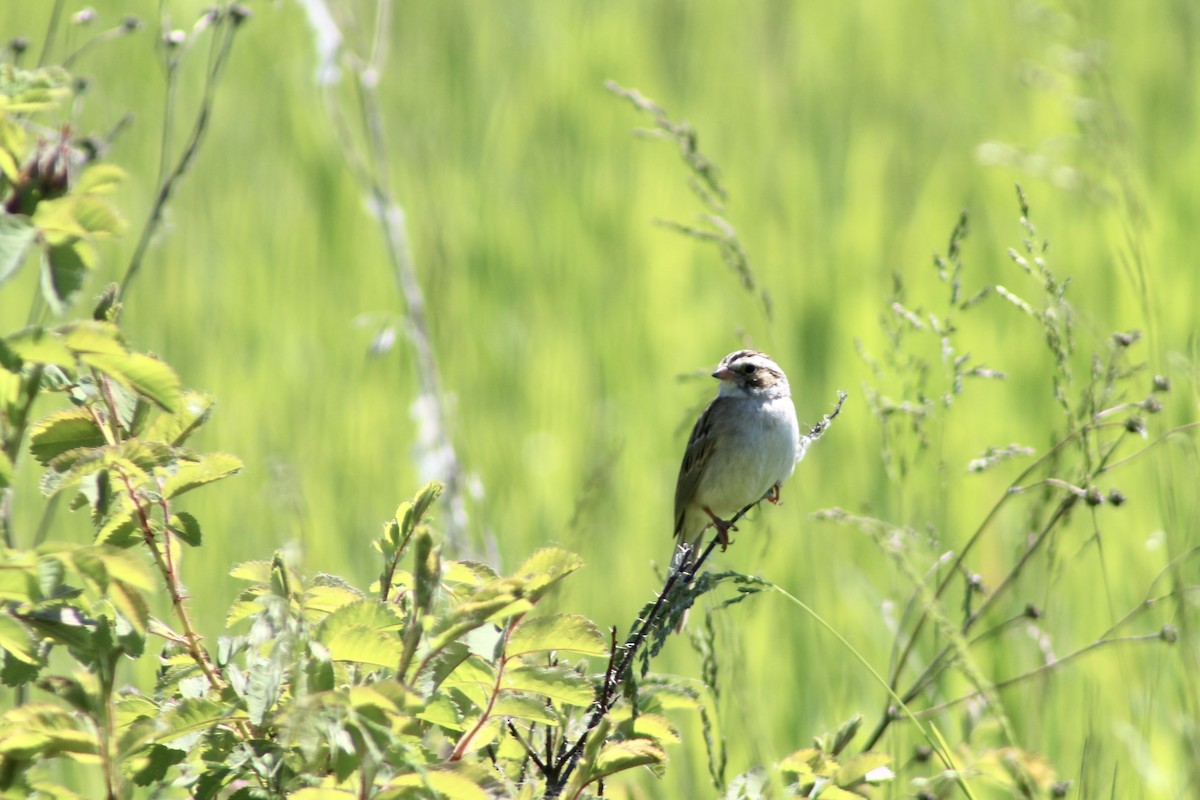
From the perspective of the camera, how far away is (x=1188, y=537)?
2521mm

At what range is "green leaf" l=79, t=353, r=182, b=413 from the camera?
62.7 inches

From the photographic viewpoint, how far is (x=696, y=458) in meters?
4.74

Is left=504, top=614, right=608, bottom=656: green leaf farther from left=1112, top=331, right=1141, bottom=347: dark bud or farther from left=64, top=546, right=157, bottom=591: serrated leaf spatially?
left=1112, top=331, right=1141, bottom=347: dark bud

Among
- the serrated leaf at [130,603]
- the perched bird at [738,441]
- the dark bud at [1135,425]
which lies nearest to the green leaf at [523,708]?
the serrated leaf at [130,603]

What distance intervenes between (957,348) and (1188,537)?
2913mm

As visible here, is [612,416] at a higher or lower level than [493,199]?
lower

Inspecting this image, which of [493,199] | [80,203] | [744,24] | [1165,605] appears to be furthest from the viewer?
[744,24]

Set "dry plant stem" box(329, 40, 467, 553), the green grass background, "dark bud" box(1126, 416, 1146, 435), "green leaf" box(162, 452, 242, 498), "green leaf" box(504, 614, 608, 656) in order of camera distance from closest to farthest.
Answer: "green leaf" box(504, 614, 608, 656), "green leaf" box(162, 452, 242, 498), "dark bud" box(1126, 416, 1146, 435), "dry plant stem" box(329, 40, 467, 553), the green grass background

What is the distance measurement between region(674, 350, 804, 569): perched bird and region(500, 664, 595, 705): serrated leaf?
2.54m

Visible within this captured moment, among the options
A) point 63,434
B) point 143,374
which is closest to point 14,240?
point 143,374

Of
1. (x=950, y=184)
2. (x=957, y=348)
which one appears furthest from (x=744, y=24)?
(x=957, y=348)

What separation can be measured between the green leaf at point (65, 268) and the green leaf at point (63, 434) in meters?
0.26

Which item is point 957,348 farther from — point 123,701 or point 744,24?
point 123,701

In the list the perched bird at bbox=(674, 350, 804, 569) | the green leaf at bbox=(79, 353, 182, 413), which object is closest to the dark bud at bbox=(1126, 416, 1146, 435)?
the green leaf at bbox=(79, 353, 182, 413)
